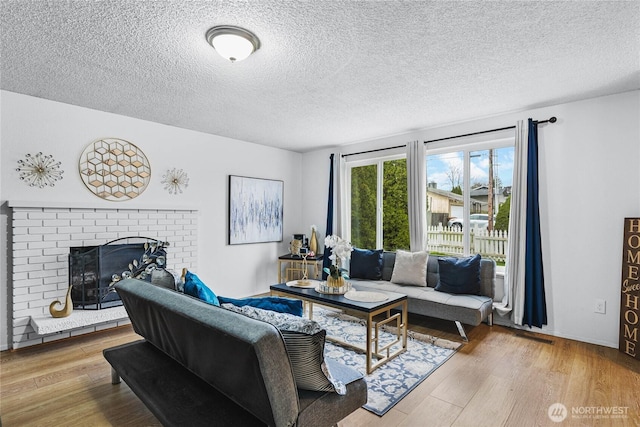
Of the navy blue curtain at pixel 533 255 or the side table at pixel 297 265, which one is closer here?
the navy blue curtain at pixel 533 255

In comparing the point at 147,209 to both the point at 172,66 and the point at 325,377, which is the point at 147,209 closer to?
the point at 172,66

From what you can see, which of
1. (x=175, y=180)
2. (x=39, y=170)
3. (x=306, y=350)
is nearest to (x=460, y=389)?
(x=306, y=350)

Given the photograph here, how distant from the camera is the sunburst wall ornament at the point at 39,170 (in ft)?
10.5

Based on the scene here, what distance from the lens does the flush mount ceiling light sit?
2.06 metres

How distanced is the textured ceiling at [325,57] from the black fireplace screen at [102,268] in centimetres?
156

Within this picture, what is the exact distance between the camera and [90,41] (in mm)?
2229

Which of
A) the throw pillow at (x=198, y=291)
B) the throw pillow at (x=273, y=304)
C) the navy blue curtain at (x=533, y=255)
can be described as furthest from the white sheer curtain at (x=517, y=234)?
the throw pillow at (x=198, y=291)

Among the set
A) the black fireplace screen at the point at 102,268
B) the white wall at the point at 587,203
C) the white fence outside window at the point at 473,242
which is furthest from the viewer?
the white fence outside window at the point at 473,242

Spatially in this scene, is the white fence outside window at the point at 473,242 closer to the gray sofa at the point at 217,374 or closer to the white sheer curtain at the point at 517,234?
the white sheer curtain at the point at 517,234

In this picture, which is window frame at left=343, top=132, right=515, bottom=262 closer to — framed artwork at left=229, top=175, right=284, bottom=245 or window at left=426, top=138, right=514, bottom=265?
window at left=426, top=138, right=514, bottom=265

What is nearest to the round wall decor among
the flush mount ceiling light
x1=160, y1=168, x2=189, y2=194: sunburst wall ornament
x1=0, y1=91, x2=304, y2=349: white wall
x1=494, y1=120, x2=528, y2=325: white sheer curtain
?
x1=0, y1=91, x2=304, y2=349: white wall

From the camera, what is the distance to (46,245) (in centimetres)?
331

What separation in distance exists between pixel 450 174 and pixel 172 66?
3494 millimetres

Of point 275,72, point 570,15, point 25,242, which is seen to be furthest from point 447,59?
point 25,242
